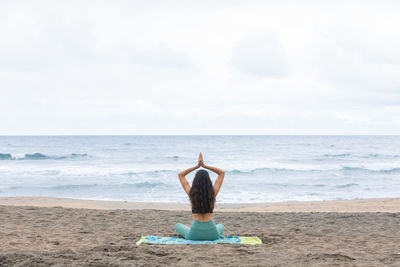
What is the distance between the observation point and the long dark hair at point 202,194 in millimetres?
5352

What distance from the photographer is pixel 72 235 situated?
636cm

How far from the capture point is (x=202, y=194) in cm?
537

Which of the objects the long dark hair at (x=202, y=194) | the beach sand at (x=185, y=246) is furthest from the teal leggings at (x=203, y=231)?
the long dark hair at (x=202, y=194)

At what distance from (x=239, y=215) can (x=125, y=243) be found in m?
3.82

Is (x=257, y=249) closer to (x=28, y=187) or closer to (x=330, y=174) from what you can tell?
(x=28, y=187)

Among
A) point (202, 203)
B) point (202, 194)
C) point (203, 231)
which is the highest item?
point (202, 194)

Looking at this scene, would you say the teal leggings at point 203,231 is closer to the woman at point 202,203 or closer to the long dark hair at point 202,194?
the woman at point 202,203

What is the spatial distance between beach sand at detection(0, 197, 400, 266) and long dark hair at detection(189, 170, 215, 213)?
2.00ft

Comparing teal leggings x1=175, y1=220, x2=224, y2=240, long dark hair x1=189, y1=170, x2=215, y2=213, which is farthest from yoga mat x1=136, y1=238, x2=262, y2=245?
long dark hair x1=189, y1=170, x2=215, y2=213

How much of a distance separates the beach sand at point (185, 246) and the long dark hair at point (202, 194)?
2.00 feet

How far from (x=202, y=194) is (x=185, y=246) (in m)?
0.84

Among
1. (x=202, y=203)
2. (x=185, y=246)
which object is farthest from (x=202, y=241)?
(x=202, y=203)

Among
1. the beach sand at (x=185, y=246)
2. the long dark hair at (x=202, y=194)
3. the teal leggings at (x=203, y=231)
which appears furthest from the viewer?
the teal leggings at (x=203, y=231)

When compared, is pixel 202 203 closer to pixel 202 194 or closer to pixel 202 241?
pixel 202 194
